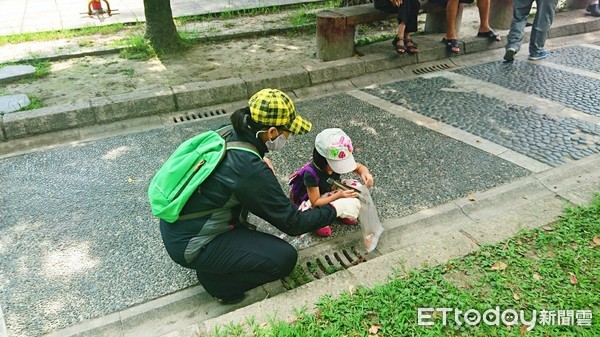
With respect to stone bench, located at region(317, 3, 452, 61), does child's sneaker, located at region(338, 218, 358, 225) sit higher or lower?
lower

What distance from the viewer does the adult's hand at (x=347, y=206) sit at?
10.1ft

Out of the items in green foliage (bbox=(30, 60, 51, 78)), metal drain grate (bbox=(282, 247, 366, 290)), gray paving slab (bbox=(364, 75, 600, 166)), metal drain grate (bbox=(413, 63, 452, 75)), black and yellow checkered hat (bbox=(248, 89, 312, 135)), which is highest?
black and yellow checkered hat (bbox=(248, 89, 312, 135))

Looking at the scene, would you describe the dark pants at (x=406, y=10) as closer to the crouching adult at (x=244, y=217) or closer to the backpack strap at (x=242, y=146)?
the crouching adult at (x=244, y=217)

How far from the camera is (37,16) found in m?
9.94

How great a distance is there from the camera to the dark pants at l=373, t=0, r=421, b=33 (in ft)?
21.4

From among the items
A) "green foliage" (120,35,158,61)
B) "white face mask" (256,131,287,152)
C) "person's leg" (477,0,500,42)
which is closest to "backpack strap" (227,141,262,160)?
"white face mask" (256,131,287,152)

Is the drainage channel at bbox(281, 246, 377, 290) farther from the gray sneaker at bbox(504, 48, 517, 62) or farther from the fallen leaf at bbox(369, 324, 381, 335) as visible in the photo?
the gray sneaker at bbox(504, 48, 517, 62)

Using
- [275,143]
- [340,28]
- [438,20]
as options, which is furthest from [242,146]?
[438,20]

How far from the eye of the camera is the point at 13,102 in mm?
5527

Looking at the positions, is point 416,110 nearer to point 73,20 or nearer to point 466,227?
point 466,227

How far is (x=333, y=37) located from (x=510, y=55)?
272 centimetres

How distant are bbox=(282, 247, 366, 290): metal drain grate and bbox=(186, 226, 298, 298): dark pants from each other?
0.13 m

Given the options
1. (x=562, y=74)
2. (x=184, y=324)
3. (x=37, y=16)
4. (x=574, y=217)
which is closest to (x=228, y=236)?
(x=184, y=324)

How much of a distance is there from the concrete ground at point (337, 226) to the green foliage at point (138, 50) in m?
1.93
